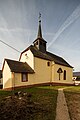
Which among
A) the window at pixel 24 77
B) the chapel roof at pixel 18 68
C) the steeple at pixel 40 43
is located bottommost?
the window at pixel 24 77

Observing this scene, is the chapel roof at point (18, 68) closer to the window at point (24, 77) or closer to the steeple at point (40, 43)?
the window at point (24, 77)

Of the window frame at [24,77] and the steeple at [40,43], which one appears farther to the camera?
the steeple at [40,43]

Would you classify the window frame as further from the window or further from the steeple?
the steeple

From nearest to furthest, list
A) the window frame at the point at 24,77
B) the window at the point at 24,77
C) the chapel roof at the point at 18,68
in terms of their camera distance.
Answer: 1. the chapel roof at the point at 18,68
2. the window frame at the point at 24,77
3. the window at the point at 24,77

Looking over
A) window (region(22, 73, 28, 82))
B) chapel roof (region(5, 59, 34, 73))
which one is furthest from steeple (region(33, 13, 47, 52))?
window (region(22, 73, 28, 82))

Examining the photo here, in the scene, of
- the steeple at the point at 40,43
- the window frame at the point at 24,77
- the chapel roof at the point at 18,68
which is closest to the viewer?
the chapel roof at the point at 18,68

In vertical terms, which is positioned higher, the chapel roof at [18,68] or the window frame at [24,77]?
the chapel roof at [18,68]

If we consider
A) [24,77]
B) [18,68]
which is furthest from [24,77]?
[18,68]

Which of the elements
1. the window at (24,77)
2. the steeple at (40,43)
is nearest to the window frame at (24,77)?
the window at (24,77)

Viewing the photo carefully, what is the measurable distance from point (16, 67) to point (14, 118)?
586 inches

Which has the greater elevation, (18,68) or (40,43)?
(40,43)

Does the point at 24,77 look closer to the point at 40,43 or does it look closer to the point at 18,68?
the point at 18,68

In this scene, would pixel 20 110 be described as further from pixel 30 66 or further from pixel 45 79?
pixel 45 79

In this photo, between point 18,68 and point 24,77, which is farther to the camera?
point 24,77
